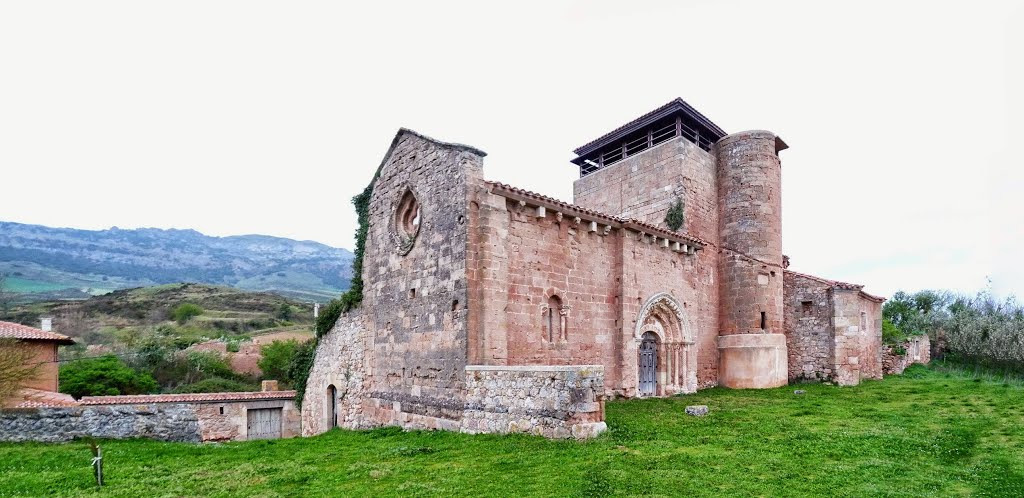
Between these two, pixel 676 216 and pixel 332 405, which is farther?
pixel 676 216

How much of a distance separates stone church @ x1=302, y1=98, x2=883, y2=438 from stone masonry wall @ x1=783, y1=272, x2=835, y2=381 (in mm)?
55

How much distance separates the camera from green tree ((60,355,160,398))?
25.7m

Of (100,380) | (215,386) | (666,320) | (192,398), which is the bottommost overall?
(215,386)

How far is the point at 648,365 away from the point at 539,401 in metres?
8.01

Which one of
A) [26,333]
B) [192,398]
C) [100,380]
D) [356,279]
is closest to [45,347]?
[26,333]

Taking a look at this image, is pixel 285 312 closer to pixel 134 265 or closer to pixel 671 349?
pixel 671 349

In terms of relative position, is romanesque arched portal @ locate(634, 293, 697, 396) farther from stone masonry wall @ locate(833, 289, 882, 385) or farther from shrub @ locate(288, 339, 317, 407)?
shrub @ locate(288, 339, 317, 407)

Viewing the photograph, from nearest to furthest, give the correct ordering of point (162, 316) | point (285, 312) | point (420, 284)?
point (420, 284), point (162, 316), point (285, 312)

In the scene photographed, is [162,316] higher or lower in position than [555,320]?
lower

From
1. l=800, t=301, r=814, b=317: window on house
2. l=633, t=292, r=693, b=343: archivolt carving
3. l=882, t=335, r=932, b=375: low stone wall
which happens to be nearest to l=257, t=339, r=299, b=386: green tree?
l=633, t=292, r=693, b=343: archivolt carving

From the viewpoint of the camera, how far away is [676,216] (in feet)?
64.6

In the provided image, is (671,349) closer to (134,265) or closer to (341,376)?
(341,376)

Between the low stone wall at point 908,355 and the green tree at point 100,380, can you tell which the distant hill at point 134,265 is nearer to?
the green tree at point 100,380

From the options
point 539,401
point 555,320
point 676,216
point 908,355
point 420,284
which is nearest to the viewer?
point 539,401
